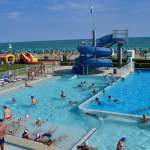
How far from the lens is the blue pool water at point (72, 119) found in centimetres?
1185

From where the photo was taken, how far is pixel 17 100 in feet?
62.6

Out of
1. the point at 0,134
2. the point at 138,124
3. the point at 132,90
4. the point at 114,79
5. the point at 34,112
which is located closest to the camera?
the point at 0,134

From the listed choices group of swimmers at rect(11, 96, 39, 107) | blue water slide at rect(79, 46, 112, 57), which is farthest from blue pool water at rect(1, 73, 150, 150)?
blue water slide at rect(79, 46, 112, 57)

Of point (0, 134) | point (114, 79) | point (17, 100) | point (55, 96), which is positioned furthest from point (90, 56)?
point (0, 134)

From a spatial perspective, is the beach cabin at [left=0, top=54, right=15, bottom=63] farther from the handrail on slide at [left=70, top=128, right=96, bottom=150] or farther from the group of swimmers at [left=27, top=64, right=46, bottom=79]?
the handrail on slide at [left=70, top=128, right=96, bottom=150]

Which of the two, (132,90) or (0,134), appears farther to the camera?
(132,90)

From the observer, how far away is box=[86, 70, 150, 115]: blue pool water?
16.9 meters

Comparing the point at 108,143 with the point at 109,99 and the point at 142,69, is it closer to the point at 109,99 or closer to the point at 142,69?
the point at 109,99

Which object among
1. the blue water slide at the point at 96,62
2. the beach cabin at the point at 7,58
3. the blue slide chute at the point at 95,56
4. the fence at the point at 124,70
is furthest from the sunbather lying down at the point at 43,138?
the beach cabin at the point at 7,58

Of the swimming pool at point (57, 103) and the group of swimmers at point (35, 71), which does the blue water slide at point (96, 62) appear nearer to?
the swimming pool at point (57, 103)

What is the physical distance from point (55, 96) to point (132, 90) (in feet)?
18.2

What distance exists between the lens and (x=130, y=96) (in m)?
19.7

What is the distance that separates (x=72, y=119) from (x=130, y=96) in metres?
6.16

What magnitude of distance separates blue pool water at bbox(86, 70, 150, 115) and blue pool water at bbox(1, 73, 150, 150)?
1.39 metres
